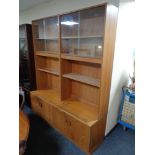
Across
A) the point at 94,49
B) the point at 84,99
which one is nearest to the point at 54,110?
the point at 84,99

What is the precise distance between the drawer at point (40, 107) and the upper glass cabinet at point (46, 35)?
109 centimetres

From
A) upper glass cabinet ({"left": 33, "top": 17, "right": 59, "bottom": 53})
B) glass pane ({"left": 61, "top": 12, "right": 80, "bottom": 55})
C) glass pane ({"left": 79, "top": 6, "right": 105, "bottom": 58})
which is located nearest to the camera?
glass pane ({"left": 79, "top": 6, "right": 105, "bottom": 58})

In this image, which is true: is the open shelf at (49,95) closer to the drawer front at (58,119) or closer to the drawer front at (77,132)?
the drawer front at (58,119)

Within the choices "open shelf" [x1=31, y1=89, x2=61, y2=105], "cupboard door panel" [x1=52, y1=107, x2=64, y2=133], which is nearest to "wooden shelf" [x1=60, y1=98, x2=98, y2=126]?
"cupboard door panel" [x1=52, y1=107, x2=64, y2=133]

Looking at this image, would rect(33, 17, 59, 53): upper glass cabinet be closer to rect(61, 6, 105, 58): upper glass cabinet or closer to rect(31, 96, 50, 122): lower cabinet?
rect(61, 6, 105, 58): upper glass cabinet

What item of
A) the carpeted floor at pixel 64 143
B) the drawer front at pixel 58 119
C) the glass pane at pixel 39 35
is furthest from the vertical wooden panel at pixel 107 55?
the glass pane at pixel 39 35

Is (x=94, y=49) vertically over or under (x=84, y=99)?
over

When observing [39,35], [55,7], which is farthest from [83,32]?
[39,35]

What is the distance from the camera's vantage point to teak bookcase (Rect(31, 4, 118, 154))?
5.67 feet

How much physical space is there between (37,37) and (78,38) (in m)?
1.14

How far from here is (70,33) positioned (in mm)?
2186

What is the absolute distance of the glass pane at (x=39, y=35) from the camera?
270 centimetres
